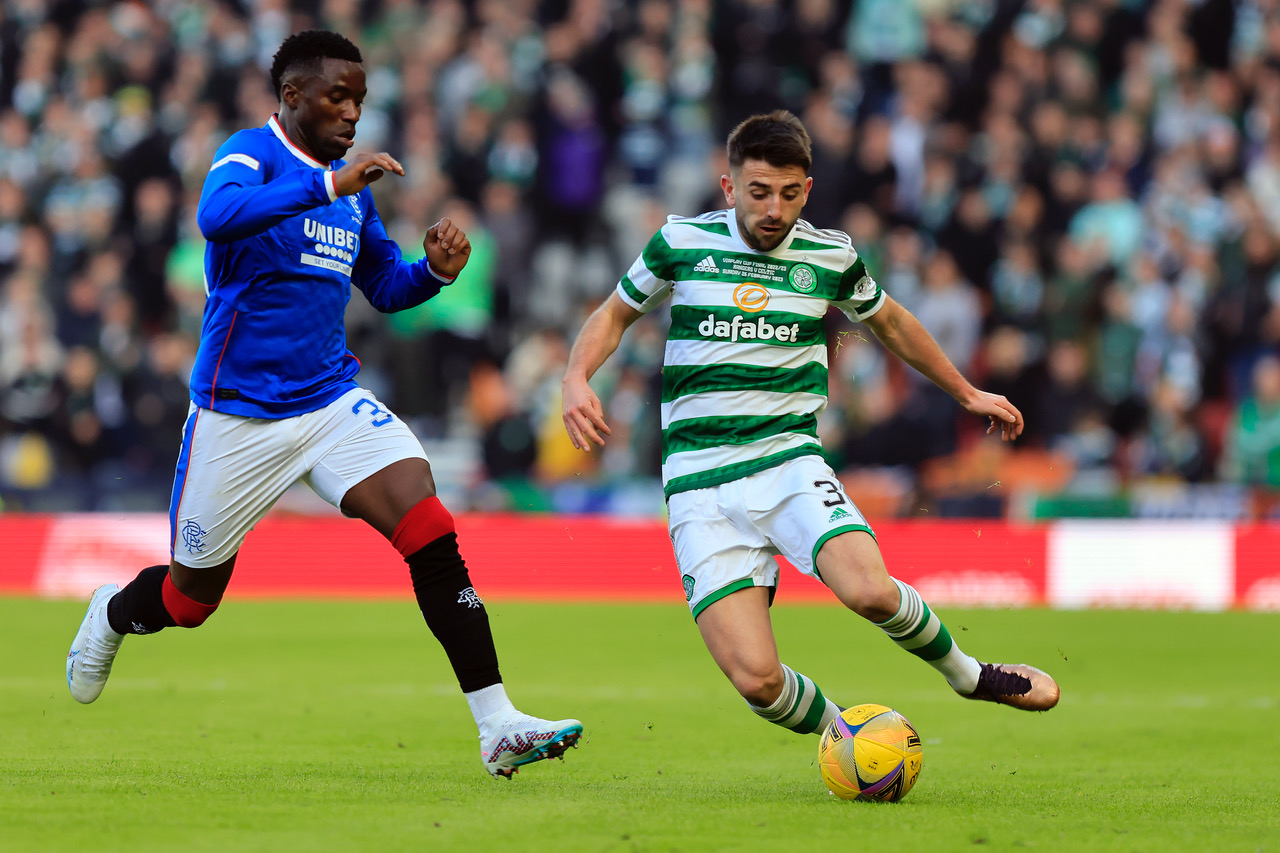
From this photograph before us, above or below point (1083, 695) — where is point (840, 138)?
above

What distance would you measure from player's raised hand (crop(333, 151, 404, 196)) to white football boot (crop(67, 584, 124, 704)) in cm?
232

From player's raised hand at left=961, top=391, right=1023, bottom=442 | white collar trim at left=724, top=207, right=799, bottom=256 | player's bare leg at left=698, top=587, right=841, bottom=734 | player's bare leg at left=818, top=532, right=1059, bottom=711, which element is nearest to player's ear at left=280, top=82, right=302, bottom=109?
white collar trim at left=724, top=207, right=799, bottom=256

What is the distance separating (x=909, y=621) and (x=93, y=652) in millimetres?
3450

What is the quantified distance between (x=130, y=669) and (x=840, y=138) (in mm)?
9499

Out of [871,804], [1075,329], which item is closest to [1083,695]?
[871,804]

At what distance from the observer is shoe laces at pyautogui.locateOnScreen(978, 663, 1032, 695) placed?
582 cm

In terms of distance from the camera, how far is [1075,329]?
1533cm

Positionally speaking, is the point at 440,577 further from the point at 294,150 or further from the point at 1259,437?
the point at 1259,437

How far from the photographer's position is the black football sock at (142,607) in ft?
20.9

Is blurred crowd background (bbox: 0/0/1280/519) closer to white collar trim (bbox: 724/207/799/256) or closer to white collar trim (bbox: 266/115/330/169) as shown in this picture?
white collar trim (bbox: 724/207/799/256)

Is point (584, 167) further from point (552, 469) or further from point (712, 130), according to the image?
point (552, 469)

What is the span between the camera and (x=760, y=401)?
19.7ft

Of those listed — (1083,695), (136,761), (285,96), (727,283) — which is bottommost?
(1083,695)

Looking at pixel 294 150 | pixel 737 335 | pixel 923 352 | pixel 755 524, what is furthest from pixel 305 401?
pixel 923 352
